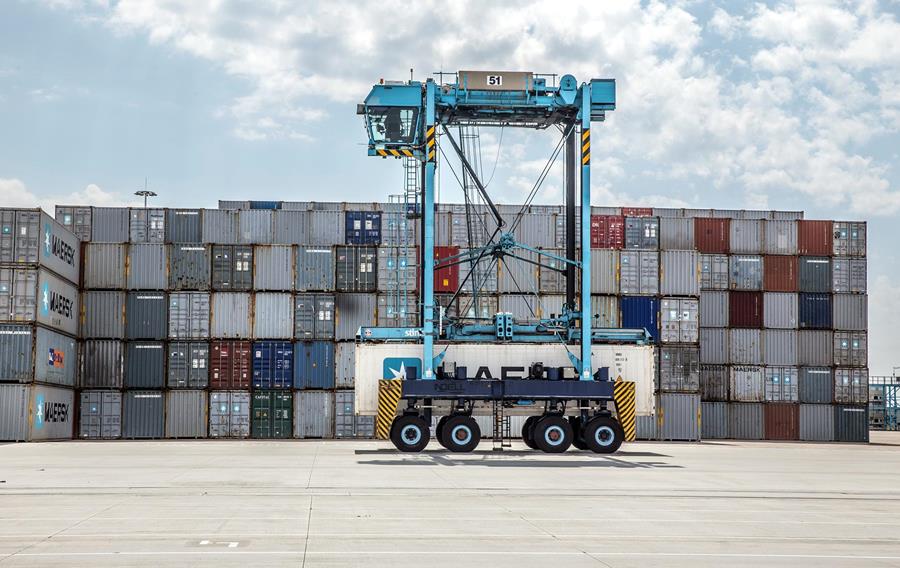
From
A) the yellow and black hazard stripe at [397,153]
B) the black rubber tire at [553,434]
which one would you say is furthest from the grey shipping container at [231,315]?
the black rubber tire at [553,434]

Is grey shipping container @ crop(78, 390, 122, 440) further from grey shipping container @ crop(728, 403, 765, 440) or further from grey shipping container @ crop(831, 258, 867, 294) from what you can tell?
grey shipping container @ crop(831, 258, 867, 294)

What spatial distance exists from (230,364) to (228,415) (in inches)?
110

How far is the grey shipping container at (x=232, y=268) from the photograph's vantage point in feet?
190

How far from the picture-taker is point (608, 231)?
200 feet

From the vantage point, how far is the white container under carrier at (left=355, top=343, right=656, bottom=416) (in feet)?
129

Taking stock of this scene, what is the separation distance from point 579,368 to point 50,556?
2918 centimetres

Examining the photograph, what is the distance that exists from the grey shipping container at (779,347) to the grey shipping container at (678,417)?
6.64 metres

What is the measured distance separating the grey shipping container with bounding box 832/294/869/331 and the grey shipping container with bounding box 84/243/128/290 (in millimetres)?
42243

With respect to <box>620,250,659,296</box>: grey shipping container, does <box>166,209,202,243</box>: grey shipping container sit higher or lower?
higher

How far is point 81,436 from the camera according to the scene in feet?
188

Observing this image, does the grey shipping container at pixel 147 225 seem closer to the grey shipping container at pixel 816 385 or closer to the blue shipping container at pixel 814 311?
the blue shipping container at pixel 814 311

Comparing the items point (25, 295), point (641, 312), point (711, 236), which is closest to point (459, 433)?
point (641, 312)

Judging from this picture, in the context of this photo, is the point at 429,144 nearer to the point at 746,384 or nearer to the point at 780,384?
the point at 746,384

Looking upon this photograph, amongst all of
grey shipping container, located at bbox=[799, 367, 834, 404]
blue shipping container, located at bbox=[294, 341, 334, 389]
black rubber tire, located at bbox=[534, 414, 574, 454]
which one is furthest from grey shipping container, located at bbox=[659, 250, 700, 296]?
black rubber tire, located at bbox=[534, 414, 574, 454]
